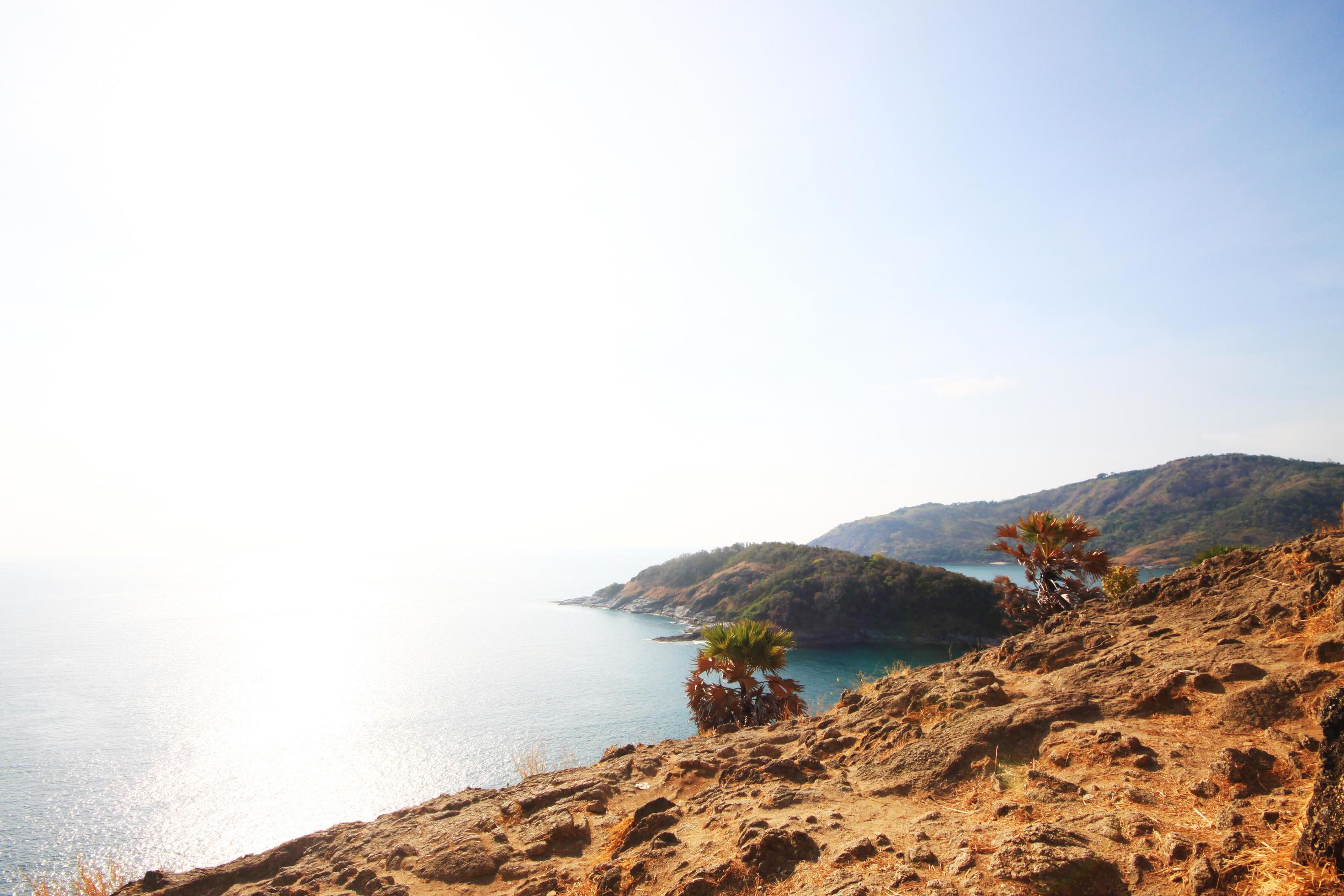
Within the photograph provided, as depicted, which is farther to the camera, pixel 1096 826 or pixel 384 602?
pixel 384 602

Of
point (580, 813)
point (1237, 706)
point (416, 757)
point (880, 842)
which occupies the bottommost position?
point (416, 757)

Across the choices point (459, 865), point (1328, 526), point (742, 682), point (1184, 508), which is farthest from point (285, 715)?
point (1184, 508)

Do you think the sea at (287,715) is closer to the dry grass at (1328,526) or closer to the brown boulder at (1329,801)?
the dry grass at (1328,526)

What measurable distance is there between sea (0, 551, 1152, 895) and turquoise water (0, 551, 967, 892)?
0.20 m

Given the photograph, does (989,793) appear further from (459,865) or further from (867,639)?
(867,639)

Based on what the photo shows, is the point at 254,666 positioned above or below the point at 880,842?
below

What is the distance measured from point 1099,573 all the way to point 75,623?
151 meters

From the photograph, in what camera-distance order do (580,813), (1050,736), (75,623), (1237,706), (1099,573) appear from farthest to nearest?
1. (75,623)
2. (1099,573)
3. (580,813)
4. (1050,736)
5. (1237,706)

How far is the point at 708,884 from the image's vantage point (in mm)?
Answer: 4969

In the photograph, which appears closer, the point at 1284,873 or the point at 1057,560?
the point at 1284,873

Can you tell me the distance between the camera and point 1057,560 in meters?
16.5

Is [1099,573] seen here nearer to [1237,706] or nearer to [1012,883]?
[1237,706]

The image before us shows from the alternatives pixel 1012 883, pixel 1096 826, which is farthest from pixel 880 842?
pixel 1096 826

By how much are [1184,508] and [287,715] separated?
162195 mm
